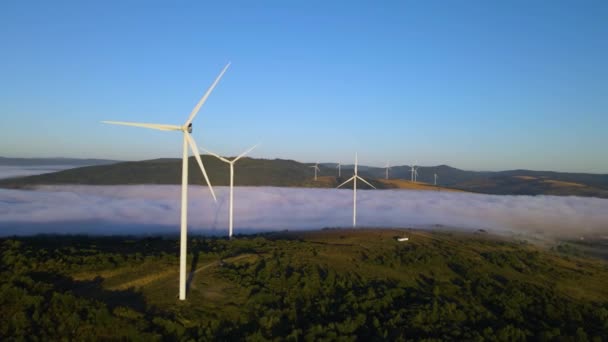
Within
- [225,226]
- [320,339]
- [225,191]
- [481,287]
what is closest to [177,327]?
[320,339]

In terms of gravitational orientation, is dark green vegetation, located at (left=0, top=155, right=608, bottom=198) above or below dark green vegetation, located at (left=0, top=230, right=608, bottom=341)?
above

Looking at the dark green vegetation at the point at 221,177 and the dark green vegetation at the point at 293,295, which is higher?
the dark green vegetation at the point at 221,177

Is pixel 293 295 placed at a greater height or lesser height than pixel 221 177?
lesser

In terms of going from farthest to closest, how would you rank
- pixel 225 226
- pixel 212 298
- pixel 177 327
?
pixel 225 226
pixel 212 298
pixel 177 327

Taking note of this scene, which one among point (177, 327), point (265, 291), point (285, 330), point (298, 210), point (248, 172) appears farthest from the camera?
point (248, 172)

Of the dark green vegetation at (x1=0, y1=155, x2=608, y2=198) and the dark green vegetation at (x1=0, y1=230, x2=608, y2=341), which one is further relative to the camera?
the dark green vegetation at (x1=0, y1=155, x2=608, y2=198)

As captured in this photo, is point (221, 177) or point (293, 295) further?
point (221, 177)

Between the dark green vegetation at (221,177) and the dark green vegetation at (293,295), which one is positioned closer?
the dark green vegetation at (293,295)

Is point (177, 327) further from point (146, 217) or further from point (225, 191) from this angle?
point (225, 191)
